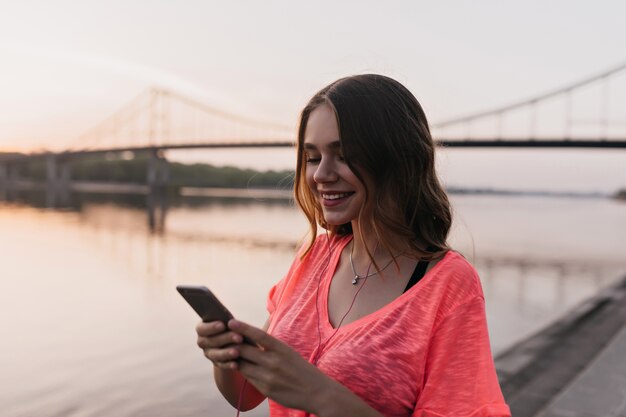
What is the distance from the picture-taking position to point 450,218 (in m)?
1.48

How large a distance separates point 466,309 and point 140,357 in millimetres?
5656


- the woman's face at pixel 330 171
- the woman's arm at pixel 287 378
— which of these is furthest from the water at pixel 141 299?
the woman's arm at pixel 287 378

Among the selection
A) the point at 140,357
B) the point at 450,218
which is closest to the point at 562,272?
the point at 140,357

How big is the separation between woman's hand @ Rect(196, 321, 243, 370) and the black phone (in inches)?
0.6

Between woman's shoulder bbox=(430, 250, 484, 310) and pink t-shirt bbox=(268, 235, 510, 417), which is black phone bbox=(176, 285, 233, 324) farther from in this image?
woman's shoulder bbox=(430, 250, 484, 310)

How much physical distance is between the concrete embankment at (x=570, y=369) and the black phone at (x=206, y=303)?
11.0ft

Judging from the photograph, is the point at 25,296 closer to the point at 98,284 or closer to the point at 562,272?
the point at 98,284

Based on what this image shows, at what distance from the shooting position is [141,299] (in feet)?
31.5

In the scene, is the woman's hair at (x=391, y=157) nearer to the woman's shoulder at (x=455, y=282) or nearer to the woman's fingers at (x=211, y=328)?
the woman's shoulder at (x=455, y=282)

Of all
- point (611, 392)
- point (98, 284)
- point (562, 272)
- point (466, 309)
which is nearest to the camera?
point (466, 309)

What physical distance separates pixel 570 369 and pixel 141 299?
6671 millimetres

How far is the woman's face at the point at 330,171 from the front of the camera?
1402 millimetres

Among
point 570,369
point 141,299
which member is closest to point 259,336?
point 570,369

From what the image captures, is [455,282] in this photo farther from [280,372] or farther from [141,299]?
[141,299]
